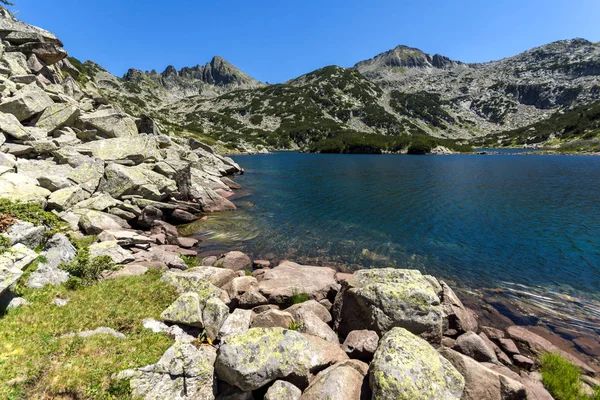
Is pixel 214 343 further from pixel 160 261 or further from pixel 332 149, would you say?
pixel 332 149

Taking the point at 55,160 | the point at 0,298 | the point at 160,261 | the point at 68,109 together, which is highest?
the point at 68,109

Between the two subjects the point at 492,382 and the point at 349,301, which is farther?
the point at 349,301

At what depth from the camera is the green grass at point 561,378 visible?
29.2ft

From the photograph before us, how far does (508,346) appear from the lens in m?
11.7

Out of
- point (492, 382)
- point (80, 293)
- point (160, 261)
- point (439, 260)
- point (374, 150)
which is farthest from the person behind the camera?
point (374, 150)

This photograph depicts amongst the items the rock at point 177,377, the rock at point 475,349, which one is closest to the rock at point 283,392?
the rock at point 177,377

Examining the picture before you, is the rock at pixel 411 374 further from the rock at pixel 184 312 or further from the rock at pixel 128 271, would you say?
the rock at pixel 128 271

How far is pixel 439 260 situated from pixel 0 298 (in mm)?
24485

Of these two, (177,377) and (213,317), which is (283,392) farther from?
(213,317)

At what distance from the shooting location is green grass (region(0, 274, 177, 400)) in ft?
21.6

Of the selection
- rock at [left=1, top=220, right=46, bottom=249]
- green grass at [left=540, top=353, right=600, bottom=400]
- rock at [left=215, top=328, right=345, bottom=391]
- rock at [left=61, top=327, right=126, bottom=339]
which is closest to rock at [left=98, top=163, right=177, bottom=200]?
rock at [left=1, top=220, right=46, bottom=249]

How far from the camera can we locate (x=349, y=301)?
11.8 meters

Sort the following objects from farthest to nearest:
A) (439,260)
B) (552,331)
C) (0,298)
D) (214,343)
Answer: (439,260) < (552,331) < (214,343) < (0,298)

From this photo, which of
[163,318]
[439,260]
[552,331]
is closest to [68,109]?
[163,318]
